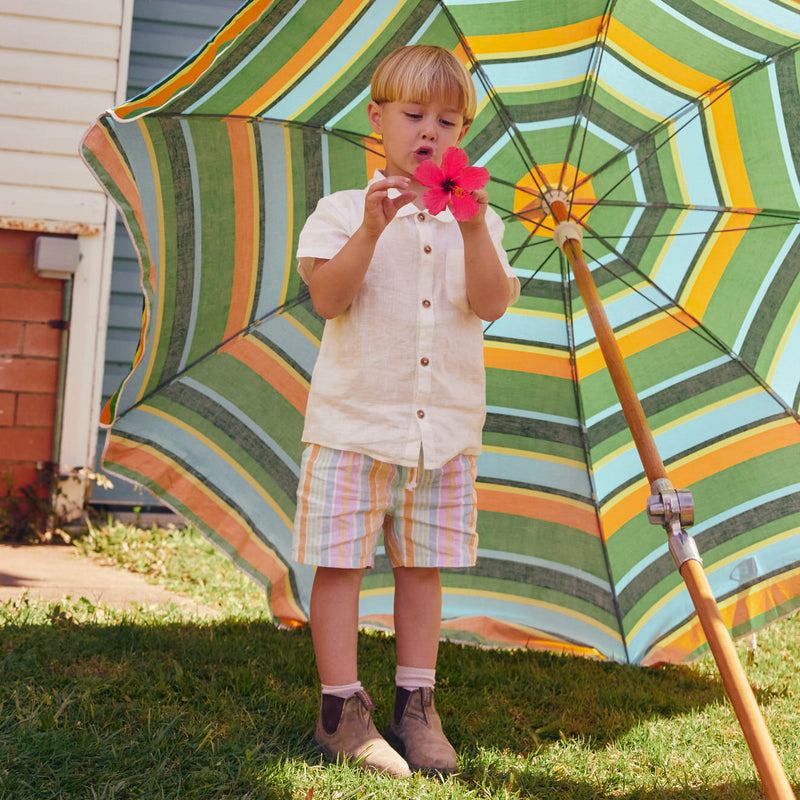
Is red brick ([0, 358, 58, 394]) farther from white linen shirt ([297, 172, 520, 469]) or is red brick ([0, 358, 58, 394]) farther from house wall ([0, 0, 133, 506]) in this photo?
white linen shirt ([297, 172, 520, 469])

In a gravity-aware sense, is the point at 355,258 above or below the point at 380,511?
above

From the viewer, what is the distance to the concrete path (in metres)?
3.46

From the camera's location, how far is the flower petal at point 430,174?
1785 millimetres

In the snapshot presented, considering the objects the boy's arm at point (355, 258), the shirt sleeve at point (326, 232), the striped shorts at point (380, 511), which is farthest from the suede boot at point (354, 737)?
the shirt sleeve at point (326, 232)

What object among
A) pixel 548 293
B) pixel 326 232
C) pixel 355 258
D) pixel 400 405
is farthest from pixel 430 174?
pixel 548 293

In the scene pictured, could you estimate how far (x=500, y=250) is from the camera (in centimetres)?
221

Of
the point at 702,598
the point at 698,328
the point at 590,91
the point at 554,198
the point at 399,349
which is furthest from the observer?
the point at 698,328

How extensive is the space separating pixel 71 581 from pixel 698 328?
273 cm

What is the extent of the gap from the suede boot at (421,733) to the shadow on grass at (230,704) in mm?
66

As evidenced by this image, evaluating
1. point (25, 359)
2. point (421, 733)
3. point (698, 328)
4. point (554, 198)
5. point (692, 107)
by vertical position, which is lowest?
point (421, 733)

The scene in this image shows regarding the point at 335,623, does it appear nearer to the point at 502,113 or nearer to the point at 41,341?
the point at 502,113

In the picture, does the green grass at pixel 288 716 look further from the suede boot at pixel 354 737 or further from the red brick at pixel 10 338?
the red brick at pixel 10 338

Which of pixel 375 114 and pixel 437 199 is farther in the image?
pixel 375 114

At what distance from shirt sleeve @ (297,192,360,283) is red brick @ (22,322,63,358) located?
Answer: 2983mm
